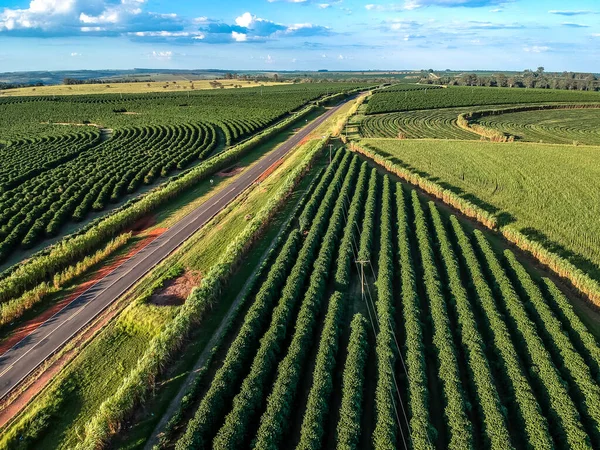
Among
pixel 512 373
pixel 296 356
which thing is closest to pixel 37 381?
pixel 296 356

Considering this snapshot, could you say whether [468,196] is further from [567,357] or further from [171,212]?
[171,212]

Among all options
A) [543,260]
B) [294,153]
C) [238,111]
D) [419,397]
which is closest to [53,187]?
[294,153]

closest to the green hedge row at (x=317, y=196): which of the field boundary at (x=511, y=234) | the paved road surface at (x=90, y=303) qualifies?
the field boundary at (x=511, y=234)

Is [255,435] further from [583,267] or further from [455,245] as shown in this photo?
[583,267]

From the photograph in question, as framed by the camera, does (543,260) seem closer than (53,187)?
Yes

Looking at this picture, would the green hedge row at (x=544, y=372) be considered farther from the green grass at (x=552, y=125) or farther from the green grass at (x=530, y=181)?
the green grass at (x=552, y=125)

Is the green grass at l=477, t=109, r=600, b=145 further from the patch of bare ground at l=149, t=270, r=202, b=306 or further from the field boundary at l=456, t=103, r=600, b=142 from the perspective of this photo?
the patch of bare ground at l=149, t=270, r=202, b=306
